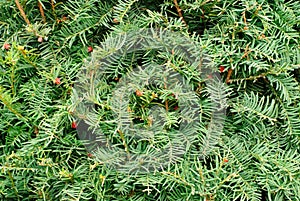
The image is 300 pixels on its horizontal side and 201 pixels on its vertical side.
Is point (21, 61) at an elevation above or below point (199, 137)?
above

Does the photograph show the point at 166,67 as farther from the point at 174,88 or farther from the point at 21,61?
the point at 21,61

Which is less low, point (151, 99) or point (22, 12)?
point (22, 12)

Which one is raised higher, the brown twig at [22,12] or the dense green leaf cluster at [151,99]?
the brown twig at [22,12]

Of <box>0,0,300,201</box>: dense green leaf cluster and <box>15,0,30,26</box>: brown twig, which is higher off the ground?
<box>15,0,30,26</box>: brown twig

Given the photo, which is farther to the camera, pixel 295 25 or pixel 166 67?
pixel 295 25

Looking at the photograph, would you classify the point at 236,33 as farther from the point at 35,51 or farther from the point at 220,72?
the point at 35,51

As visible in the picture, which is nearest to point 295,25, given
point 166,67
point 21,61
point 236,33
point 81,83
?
point 236,33

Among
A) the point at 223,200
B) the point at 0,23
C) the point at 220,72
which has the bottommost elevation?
the point at 223,200
